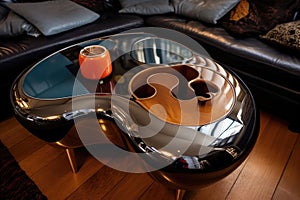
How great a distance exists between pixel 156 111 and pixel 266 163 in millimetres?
Result: 751

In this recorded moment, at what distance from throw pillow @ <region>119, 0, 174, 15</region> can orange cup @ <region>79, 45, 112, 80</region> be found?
109cm

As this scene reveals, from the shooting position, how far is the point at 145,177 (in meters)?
1.22

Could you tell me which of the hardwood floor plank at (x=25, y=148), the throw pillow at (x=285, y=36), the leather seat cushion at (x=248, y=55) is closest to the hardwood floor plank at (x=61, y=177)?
the hardwood floor plank at (x=25, y=148)

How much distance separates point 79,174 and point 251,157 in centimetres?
94

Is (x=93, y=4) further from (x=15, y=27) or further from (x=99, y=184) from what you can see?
(x=99, y=184)

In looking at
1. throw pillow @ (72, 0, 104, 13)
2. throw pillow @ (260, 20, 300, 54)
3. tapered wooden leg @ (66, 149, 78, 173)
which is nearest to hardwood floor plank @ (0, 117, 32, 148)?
tapered wooden leg @ (66, 149, 78, 173)

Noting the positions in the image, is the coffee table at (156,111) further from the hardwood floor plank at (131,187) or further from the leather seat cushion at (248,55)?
the leather seat cushion at (248,55)

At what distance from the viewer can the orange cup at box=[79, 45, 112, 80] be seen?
1074 mm

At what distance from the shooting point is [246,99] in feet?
3.24

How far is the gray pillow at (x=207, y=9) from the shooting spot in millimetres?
1770

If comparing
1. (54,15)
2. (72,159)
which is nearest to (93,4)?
(54,15)

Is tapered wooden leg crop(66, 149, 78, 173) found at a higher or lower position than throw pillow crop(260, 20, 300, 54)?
lower

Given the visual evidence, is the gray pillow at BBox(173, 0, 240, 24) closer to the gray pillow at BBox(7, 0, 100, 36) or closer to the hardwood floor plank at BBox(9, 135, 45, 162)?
the gray pillow at BBox(7, 0, 100, 36)

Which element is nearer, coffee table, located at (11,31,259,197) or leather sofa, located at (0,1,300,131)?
coffee table, located at (11,31,259,197)
